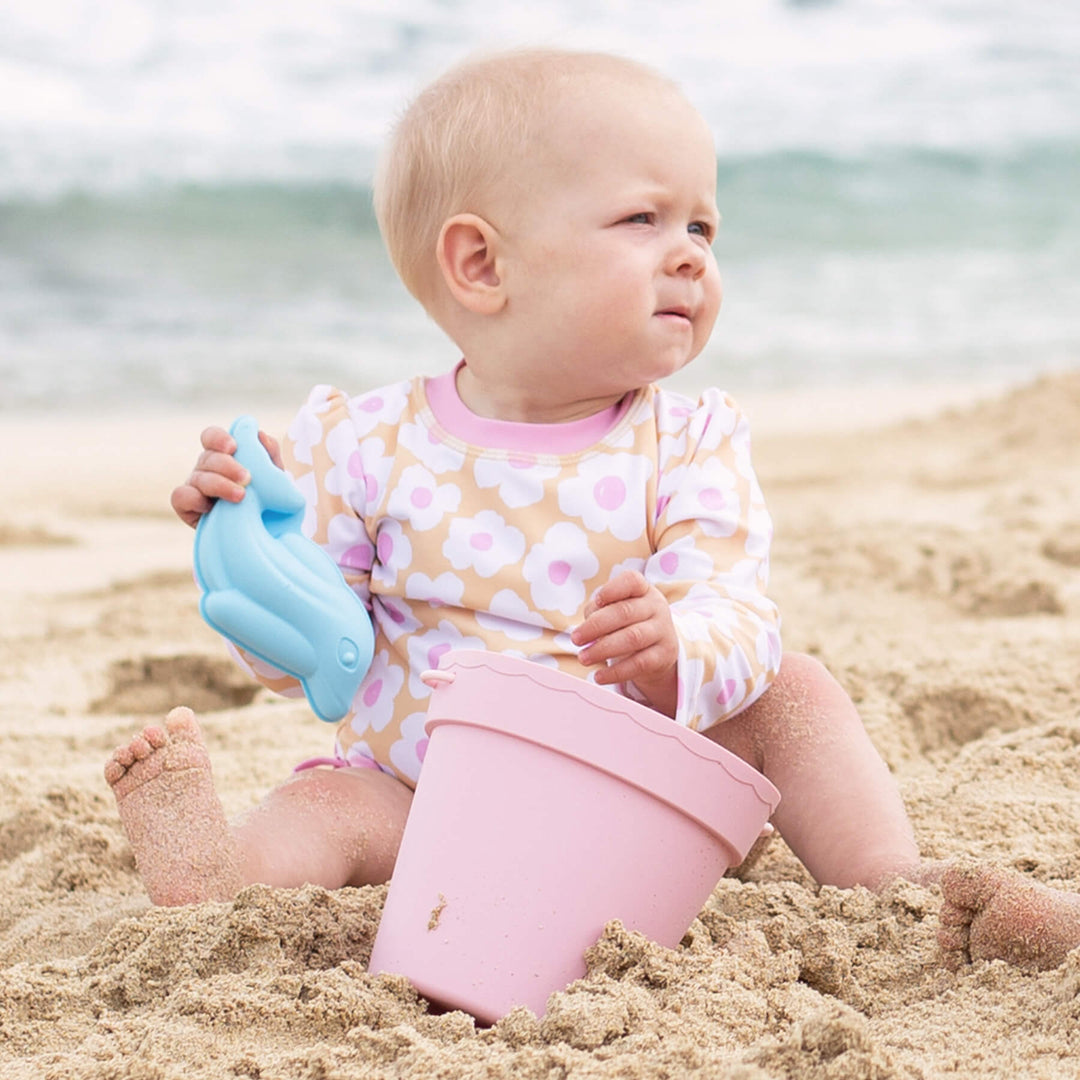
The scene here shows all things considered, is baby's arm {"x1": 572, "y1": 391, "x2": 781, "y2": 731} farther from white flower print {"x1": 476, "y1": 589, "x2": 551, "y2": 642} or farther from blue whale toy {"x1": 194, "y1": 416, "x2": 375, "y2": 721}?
blue whale toy {"x1": 194, "y1": 416, "x2": 375, "y2": 721}

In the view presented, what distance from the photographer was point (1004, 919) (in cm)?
133

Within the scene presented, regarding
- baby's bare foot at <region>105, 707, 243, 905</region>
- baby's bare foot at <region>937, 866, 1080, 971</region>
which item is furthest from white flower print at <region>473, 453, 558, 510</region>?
baby's bare foot at <region>937, 866, 1080, 971</region>

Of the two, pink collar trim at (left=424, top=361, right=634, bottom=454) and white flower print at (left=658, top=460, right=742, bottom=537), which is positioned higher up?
pink collar trim at (left=424, top=361, right=634, bottom=454)

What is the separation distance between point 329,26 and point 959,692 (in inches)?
479

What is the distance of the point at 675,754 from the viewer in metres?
A: 1.29

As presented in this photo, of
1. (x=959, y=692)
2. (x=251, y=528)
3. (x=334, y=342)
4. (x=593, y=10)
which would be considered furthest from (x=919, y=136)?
(x=251, y=528)

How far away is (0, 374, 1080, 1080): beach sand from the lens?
1.19m

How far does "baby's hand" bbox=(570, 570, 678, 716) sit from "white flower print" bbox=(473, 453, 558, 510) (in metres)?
0.34

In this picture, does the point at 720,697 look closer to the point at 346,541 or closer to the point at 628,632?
the point at 628,632

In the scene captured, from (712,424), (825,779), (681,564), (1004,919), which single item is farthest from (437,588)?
(1004,919)

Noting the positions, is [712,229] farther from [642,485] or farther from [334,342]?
[334,342]

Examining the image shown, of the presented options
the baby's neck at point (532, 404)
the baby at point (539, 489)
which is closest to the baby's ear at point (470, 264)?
the baby at point (539, 489)

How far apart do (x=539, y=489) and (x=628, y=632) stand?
0.37m

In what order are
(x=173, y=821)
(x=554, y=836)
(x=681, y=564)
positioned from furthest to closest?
(x=681, y=564) → (x=173, y=821) → (x=554, y=836)
